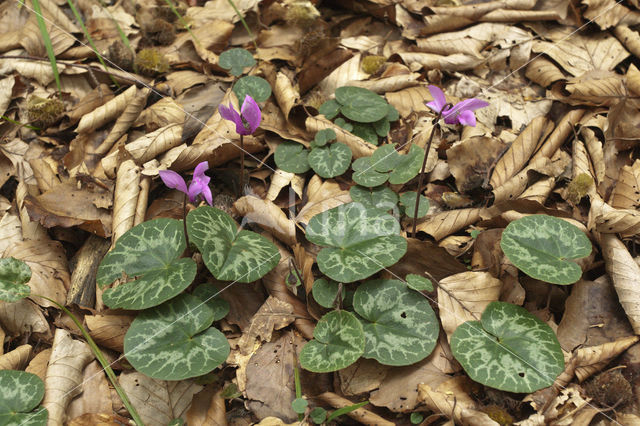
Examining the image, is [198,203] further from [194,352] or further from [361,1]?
[361,1]

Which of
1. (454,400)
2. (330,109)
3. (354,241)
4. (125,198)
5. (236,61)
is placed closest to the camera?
(454,400)

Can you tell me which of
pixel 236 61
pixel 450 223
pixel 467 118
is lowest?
pixel 450 223

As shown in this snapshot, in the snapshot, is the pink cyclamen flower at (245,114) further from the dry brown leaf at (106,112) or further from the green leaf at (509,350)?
the green leaf at (509,350)

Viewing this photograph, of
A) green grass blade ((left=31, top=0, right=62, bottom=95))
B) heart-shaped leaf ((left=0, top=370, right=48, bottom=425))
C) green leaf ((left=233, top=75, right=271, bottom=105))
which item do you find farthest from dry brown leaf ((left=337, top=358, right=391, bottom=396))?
green grass blade ((left=31, top=0, right=62, bottom=95))

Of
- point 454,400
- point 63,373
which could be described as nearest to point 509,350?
point 454,400

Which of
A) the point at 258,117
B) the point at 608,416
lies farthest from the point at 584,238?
the point at 258,117

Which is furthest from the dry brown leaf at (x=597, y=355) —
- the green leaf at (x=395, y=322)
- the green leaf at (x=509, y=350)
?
the green leaf at (x=395, y=322)

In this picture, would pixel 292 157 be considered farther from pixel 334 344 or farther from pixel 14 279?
pixel 14 279

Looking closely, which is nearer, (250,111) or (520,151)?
(250,111)
